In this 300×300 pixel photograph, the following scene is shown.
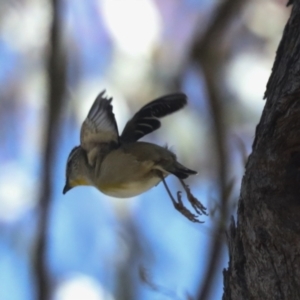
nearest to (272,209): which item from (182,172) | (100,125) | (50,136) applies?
(182,172)

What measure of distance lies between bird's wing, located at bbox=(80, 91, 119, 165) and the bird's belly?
13 cm

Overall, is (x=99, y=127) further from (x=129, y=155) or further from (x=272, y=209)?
(x=272, y=209)

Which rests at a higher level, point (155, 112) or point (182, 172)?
point (155, 112)

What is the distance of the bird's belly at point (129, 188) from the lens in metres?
1.74

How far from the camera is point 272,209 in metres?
1.07

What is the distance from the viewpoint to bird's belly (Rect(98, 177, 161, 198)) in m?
1.74

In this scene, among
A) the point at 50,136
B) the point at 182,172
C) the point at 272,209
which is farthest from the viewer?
the point at 50,136

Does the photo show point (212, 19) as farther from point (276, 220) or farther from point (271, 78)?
Result: point (276, 220)

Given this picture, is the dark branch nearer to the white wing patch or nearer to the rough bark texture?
the white wing patch

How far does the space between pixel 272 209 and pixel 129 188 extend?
72cm

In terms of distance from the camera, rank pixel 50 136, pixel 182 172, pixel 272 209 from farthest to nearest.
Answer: pixel 50 136
pixel 182 172
pixel 272 209

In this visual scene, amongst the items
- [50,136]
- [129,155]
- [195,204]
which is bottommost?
[195,204]

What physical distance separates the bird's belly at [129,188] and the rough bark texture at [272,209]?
0.60 m

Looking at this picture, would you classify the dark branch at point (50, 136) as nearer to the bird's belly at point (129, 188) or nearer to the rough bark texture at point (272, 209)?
the bird's belly at point (129, 188)
